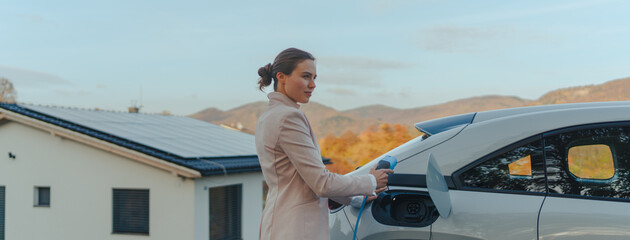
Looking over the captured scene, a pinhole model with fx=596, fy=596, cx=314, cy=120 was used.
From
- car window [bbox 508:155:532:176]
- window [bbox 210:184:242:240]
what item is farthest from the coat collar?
window [bbox 210:184:242:240]

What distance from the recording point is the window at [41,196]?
15258 millimetres

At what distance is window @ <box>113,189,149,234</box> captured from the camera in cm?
1410

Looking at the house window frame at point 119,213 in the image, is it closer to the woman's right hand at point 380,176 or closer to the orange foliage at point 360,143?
the woman's right hand at point 380,176

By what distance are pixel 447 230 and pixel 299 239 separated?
2.11 ft

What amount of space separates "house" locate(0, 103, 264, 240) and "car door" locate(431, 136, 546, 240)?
37.0 ft

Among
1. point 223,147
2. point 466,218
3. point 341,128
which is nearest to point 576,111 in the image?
point 466,218

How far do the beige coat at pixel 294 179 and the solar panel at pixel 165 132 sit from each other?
11.9 m

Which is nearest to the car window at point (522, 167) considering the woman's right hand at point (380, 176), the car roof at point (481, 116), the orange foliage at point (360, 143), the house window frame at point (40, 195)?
the car roof at point (481, 116)

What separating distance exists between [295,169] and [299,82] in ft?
1.26

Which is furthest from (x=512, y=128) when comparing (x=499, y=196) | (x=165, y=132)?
(x=165, y=132)

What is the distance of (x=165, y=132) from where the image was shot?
59.5 feet

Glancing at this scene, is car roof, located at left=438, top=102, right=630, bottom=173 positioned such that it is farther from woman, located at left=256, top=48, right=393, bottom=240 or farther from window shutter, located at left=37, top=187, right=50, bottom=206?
window shutter, located at left=37, top=187, right=50, bottom=206

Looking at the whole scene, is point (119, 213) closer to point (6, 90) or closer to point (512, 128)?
point (512, 128)

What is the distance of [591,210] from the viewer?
249 cm
